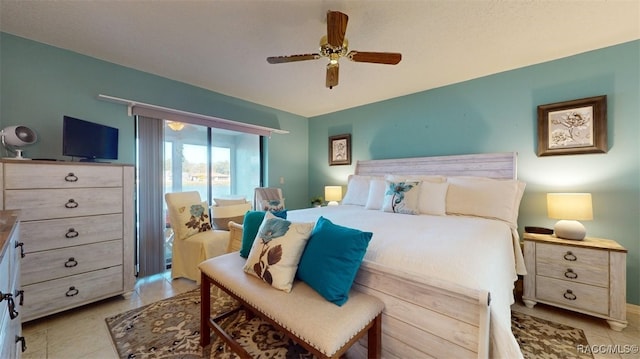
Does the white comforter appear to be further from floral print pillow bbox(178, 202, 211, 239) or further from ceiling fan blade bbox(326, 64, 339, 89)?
floral print pillow bbox(178, 202, 211, 239)

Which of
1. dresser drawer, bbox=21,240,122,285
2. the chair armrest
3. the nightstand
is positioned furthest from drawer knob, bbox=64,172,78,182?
the nightstand

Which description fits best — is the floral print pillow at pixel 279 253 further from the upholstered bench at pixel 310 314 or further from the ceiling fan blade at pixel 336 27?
the ceiling fan blade at pixel 336 27

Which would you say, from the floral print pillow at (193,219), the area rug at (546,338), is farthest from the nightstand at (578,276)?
the floral print pillow at (193,219)

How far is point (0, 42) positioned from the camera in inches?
79.3

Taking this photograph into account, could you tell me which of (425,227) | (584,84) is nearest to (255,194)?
(425,227)

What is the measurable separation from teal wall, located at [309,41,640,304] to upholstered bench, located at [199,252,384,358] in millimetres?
2395

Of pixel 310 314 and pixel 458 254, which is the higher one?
pixel 458 254

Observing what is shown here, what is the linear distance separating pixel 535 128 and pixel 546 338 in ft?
6.51

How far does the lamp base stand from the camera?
204 cm

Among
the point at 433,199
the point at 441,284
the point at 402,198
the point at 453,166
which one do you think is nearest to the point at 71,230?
the point at 441,284

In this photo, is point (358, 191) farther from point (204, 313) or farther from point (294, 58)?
point (204, 313)

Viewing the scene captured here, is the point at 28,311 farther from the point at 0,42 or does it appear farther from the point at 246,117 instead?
the point at 246,117

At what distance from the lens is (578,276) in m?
1.94

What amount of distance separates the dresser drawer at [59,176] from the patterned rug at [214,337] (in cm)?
117
